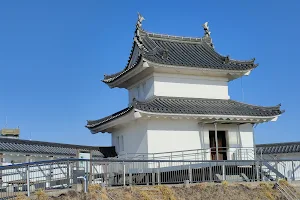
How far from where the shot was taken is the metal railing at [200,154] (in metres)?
25.7

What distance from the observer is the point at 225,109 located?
27.0m

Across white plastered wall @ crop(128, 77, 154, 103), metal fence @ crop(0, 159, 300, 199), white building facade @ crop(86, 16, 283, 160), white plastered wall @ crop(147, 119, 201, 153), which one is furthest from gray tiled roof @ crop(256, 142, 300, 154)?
white plastered wall @ crop(128, 77, 154, 103)

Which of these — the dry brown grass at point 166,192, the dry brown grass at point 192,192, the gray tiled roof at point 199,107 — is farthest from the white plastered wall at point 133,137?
the dry brown grass at point 166,192

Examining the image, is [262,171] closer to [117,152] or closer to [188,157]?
[188,157]

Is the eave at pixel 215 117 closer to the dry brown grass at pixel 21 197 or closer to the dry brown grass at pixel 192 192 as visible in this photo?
the dry brown grass at pixel 192 192

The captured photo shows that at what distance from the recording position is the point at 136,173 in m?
21.7

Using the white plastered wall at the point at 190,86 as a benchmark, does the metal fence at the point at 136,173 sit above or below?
below

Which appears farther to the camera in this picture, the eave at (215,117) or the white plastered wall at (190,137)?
the white plastered wall at (190,137)

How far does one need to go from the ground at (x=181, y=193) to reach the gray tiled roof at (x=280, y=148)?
14.1m

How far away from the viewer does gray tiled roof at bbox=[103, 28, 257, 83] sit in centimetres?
2773

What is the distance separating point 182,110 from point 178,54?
584 centimetres

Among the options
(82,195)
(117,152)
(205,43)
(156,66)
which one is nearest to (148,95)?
(156,66)

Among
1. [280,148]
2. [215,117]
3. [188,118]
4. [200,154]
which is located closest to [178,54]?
[188,118]

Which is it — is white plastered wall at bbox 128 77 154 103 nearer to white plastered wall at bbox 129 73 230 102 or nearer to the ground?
white plastered wall at bbox 129 73 230 102
